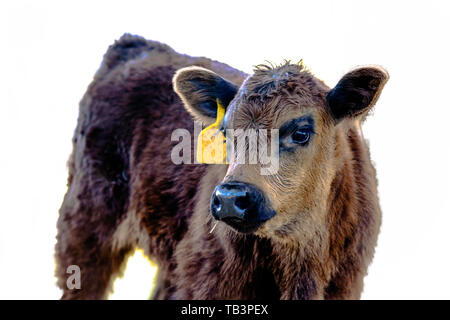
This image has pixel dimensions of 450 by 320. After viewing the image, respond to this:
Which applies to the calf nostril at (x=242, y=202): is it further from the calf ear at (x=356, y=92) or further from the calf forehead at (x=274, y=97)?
the calf ear at (x=356, y=92)

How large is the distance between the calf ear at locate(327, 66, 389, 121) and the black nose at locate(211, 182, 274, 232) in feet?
2.81

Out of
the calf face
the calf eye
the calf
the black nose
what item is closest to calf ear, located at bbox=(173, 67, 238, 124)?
the calf

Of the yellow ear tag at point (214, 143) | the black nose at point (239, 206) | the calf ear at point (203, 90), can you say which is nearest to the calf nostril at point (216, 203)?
the black nose at point (239, 206)

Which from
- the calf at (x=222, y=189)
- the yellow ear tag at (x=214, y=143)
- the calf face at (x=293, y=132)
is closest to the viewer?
the calf face at (x=293, y=132)

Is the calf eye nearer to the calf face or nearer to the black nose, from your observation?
the calf face

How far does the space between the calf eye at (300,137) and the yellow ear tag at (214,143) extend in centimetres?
57

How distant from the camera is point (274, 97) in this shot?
3803 mm

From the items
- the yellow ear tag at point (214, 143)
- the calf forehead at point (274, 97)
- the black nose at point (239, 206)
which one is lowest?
the black nose at point (239, 206)

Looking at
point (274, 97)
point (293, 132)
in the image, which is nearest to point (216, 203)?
point (293, 132)

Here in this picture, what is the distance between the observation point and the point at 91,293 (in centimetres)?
534

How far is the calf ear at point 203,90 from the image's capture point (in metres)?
4.18
